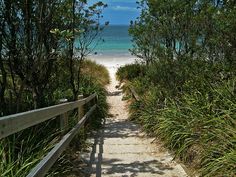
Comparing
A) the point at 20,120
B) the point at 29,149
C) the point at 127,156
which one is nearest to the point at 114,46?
the point at 127,156

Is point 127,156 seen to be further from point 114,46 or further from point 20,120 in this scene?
point 114,46

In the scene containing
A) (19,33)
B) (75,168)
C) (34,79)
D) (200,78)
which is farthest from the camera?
(200,78)

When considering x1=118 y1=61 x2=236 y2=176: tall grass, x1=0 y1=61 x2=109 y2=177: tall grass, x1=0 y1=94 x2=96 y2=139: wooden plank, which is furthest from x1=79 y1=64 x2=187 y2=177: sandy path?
x1=0 y1=94 x2=96 y2=139: wooden plank

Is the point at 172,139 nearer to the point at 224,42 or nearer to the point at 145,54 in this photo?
the point at 224,42

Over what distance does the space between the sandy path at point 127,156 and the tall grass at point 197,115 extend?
0.79ft

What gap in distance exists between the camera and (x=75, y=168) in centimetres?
580

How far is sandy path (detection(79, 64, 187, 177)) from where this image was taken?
5803 millimetres

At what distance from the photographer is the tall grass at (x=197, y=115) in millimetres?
5238

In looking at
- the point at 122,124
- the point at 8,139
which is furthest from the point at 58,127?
the point at 122,124

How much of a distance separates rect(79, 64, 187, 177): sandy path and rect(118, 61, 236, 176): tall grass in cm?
24

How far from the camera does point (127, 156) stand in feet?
22.2

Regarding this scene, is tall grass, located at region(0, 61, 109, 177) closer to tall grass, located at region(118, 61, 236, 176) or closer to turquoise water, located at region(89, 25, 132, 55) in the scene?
tall grass, located at region(118, 61, 236, 176)

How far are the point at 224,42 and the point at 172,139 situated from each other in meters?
1.90

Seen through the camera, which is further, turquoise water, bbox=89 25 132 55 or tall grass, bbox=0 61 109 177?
turquoise water, bbox=89 25 132 55
